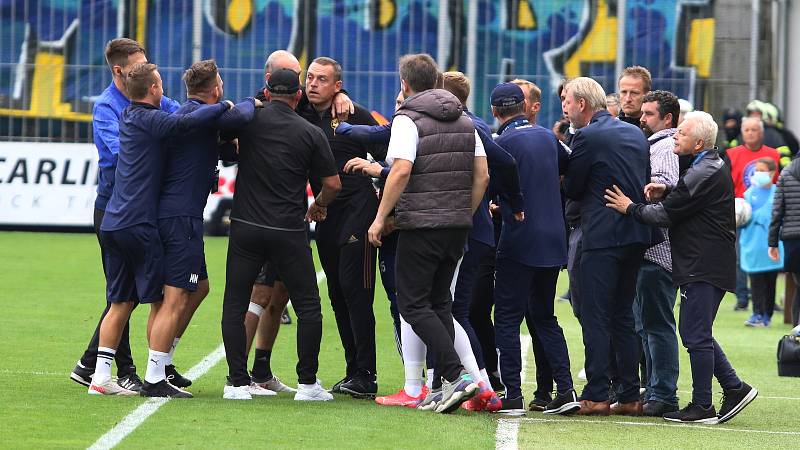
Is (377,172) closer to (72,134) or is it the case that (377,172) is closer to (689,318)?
(689,318)

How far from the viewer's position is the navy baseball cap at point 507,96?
895cm

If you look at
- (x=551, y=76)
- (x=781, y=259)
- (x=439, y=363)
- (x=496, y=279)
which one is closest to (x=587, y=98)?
(x=496, y=279)

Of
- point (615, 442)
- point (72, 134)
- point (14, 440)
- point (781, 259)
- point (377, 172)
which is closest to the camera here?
point (14, 440)

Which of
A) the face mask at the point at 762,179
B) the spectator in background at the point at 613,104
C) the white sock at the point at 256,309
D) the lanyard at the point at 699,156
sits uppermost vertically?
the spectator in background at the point at 613,104

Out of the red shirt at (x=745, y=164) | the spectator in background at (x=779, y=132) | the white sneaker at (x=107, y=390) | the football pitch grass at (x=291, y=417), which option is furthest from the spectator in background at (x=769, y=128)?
the white sneaker at (x=107, y=390)

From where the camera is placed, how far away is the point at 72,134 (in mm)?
23828

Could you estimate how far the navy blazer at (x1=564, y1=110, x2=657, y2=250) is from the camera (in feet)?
29.1

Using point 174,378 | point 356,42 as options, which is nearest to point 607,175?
point 174,378

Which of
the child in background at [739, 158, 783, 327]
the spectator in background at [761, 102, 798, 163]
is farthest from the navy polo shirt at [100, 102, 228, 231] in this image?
the spectator in background at [761, 102, 798, 163]

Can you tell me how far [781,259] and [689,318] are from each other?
7462 millimetres

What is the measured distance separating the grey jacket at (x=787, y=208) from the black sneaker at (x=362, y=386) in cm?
599

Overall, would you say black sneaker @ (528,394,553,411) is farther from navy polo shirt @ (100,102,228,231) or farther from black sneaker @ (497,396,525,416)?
navy polo shirt @ (100,102,228,231)

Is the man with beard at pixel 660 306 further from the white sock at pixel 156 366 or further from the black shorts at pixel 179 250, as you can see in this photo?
the white sock at pixel 156 366

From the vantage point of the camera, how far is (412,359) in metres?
8.98
